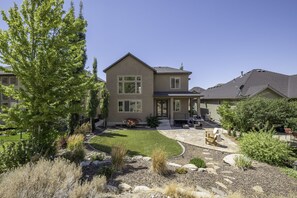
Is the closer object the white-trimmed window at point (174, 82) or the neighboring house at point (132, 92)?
the neighboring house at point (132, 92)

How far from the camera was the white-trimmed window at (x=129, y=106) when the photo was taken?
67.8 ft

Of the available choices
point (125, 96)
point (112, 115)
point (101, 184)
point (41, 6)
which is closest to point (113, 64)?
point (125, 96)

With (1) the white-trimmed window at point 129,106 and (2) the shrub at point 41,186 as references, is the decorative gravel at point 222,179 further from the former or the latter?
(1) the white-trimmed window at point 129,106

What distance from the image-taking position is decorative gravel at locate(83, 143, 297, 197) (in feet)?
18.4

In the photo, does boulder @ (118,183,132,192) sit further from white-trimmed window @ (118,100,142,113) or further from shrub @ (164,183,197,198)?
white-trimmed window @ (118,100,142,113)

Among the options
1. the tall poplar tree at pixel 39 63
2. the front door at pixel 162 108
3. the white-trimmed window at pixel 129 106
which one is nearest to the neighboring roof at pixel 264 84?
the front door at pixel 162 108

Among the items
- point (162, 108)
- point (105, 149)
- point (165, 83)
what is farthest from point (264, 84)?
point (105, 149)

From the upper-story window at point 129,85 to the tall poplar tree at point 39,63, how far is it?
12.8m

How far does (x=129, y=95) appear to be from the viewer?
67.5ft

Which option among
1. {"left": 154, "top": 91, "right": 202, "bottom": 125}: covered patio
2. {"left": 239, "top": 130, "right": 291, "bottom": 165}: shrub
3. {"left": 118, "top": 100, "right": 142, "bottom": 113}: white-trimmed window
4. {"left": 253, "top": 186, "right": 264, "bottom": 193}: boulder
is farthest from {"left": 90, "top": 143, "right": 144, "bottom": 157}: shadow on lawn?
{"left": 154, "top": 91, "right": 202, "bottom": 125}: covered patio

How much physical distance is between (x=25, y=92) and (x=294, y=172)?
12.3 metres

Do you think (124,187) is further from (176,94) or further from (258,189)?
(176,94)

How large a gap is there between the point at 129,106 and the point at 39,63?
14155 mm

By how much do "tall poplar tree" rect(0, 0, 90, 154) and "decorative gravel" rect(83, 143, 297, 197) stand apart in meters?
3.04
